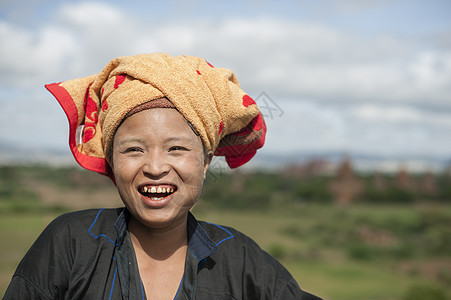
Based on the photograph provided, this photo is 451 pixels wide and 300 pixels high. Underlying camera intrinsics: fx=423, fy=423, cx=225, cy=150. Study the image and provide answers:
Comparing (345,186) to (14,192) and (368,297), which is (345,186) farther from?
(14,192)

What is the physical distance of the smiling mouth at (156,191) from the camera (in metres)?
1.75

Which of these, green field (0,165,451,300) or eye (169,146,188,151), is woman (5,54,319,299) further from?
green field (0,165,451,300)

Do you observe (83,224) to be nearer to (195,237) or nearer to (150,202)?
(150,202)

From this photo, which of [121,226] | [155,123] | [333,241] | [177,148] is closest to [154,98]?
[155,123]

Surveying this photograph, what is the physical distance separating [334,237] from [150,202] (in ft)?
90.1

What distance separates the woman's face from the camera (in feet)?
5.69

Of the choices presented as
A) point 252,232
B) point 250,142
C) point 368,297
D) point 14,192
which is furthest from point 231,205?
point 250,142

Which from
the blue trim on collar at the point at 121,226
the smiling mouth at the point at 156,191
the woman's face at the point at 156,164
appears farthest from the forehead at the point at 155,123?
the blue trim on collar at the point at 121,226

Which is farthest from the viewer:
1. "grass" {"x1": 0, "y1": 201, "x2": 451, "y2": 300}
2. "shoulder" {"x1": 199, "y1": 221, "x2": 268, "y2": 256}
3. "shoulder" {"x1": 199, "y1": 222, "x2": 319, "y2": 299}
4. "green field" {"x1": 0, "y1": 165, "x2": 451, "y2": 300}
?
"green field" {"x1": 0, "y1": 165, "x2": 451, "y2": 300}

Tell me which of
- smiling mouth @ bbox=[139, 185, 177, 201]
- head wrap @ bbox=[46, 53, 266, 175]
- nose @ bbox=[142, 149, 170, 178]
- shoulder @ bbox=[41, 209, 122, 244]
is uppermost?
head wrap @ bbox=[46, 53, 266, 175]

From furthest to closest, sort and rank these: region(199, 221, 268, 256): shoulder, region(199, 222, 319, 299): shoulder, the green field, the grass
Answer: the green field → the grass → region(199, 221, 268, 256): shoulder → region(199, 222, 319, 299): shoulder

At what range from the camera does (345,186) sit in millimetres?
33594

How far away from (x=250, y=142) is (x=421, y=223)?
28278 mm

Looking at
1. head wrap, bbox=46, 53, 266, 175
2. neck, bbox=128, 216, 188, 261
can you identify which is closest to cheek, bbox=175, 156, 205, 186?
head wrap, bbox=46, 53, 266, 175
